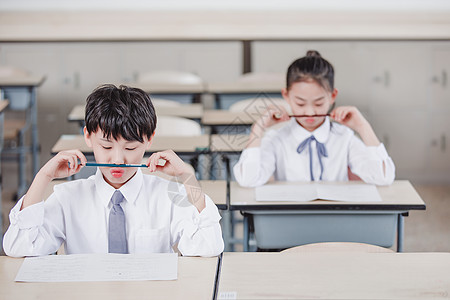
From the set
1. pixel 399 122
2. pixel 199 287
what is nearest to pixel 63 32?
pixel 399 122

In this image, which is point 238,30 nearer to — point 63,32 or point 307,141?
point 63,32

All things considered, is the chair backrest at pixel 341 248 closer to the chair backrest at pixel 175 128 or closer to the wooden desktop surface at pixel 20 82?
the chair backrest at pixel 175 128

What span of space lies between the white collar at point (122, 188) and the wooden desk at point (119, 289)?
324 mm

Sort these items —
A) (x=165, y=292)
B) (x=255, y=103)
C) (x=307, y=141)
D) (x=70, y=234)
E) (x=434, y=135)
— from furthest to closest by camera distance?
(x=434, y=135) < (x=255, y=103) < (x=307, y=141) < (x=70, y=234) < (x=165, y=292)

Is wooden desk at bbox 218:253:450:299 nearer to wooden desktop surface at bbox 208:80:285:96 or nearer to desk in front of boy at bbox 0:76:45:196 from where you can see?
wooden desktop surface at bbox 208:80:285:96

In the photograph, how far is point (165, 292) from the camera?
5.62 feet

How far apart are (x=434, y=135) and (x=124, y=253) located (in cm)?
375

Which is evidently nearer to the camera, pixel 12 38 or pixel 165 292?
pixel 165 292

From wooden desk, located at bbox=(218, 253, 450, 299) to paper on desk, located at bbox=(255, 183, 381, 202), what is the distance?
58 cm

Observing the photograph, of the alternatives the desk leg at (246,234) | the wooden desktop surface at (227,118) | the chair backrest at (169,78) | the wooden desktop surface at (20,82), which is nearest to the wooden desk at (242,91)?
the chair backrest at (169,78)

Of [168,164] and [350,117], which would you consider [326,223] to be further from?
[168,164]

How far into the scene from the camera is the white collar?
204cm

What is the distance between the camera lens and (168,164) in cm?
200

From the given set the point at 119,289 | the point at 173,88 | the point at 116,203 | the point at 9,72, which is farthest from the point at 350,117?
the point at 9,72
